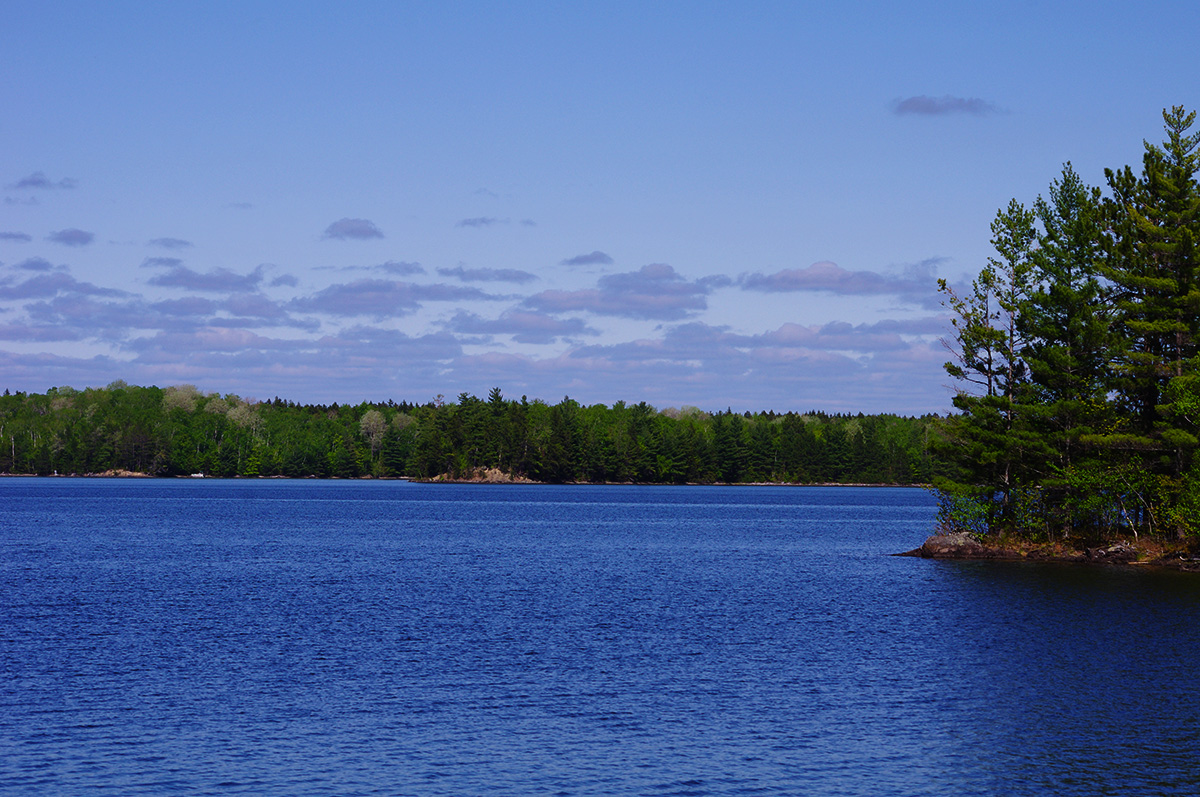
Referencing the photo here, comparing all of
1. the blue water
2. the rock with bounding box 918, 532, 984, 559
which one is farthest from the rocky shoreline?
the blue water

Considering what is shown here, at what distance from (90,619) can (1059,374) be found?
51.0 m

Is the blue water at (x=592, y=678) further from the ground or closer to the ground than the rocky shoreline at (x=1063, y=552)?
closer to the ground

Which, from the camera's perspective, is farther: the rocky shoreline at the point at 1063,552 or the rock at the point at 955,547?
the rock at the point at 955,547

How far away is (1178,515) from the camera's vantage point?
59000 millimetres

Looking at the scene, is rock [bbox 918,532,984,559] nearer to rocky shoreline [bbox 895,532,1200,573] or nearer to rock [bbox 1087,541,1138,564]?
rocky shoreline [bbox 895,532,1200,573]

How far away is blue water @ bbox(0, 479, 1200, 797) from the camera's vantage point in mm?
22766

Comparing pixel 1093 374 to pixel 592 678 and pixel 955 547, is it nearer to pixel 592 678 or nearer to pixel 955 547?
pixel 955 547

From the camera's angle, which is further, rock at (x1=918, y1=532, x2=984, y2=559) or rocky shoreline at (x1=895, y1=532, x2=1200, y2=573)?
rock at (x1=918, y1=532, x2=984, y2=559)

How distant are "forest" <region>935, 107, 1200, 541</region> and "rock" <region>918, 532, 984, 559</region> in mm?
791

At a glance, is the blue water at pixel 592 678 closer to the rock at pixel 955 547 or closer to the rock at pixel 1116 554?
the rock at pixel 1116 554

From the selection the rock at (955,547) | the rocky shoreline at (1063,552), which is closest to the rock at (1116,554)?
the rocky shoreline at (1063,552)

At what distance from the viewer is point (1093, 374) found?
2532 inches

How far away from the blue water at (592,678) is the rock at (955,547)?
2.63 meters

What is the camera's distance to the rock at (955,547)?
69812mm
